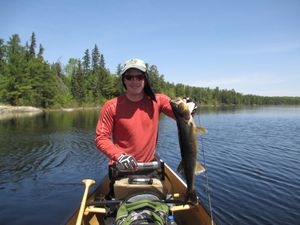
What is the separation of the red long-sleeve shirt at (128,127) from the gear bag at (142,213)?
1.03 metres

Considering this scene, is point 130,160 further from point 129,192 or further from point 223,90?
point 223,90

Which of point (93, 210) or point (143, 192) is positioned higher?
point (143, 192)

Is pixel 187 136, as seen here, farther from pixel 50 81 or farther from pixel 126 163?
pixel 50 81

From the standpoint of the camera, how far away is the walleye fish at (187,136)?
403 cm

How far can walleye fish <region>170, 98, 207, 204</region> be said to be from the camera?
13.2ft

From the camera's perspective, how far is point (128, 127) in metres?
4.92

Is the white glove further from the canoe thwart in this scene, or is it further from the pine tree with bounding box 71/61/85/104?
the pine tree with bounding box 71/61/85/104

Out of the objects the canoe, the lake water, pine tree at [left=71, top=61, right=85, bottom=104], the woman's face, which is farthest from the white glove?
pine tree at [left=71, top=61, right=85, bottom=104]

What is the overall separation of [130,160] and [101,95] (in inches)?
3837

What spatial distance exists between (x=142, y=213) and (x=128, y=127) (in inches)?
60.6

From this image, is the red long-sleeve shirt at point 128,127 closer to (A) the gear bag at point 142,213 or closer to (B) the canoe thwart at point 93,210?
(A) the gear bag at point 142,213

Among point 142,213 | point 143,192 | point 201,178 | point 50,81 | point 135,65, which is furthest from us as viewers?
point 50,81

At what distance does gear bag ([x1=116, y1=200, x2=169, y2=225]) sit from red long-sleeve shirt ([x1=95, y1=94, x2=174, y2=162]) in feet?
3.38

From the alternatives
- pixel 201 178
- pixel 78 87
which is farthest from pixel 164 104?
pixel 78 87
